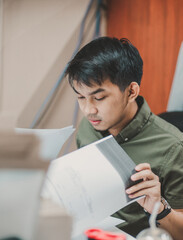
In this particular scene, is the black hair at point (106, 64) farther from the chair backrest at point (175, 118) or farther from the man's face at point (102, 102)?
the chair backrest at point (175, 118)

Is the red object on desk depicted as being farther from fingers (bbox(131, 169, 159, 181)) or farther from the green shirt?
the green shirt

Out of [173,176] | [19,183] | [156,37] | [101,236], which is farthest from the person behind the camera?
[156,37]

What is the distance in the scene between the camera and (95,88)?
39.6 inches

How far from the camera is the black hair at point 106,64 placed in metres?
1.01

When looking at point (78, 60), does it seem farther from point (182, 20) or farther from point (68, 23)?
point (68, 23)

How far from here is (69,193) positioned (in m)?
0.69

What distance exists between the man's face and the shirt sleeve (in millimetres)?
226

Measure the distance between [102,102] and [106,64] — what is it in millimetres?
129

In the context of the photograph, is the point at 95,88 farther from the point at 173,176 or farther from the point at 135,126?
the point at 173,176

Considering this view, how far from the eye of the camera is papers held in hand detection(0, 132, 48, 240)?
40cm

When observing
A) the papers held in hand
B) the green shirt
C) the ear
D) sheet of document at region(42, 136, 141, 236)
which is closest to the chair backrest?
the green shirt

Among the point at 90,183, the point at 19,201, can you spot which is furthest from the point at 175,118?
the point at 19,201

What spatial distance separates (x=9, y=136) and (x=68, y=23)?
7.56ft

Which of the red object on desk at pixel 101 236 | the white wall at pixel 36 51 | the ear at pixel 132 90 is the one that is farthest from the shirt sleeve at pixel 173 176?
the white wall at pixel 36 51
